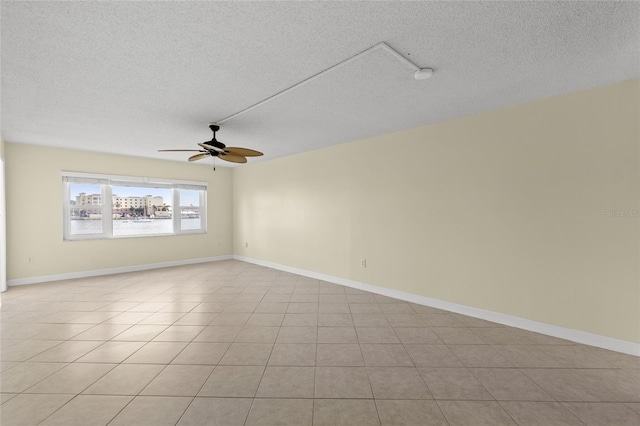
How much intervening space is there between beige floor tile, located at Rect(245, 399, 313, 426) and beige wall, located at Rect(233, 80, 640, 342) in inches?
102

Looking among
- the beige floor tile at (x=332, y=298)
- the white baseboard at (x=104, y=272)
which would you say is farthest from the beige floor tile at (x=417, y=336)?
the white baseboard at (x=104, y=272)

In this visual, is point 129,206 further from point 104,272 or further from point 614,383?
point 614,383

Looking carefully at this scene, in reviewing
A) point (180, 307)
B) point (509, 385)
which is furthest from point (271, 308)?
point (509, 385)

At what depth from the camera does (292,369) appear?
2.21 m

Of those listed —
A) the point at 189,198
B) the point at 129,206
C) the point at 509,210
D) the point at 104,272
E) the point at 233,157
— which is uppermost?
the point at 233,157

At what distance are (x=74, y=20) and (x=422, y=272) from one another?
14.2 feet

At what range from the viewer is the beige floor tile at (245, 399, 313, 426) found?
1.65 m

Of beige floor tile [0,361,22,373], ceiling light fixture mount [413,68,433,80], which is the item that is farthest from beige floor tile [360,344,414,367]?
beige floor tile [0,361,22,373]

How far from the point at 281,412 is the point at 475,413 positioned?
1338mm

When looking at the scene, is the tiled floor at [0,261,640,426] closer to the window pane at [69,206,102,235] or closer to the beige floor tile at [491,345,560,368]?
the beige floor tile at [491,345,560,368]

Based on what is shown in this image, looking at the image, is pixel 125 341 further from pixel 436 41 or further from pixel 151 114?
pixel 436 41

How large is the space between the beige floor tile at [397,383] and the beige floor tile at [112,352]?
231 centimetres

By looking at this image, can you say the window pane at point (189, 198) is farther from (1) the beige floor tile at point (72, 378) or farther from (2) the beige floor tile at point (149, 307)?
(1) the beige floor tile at point (72, 378)

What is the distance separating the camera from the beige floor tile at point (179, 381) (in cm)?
192
